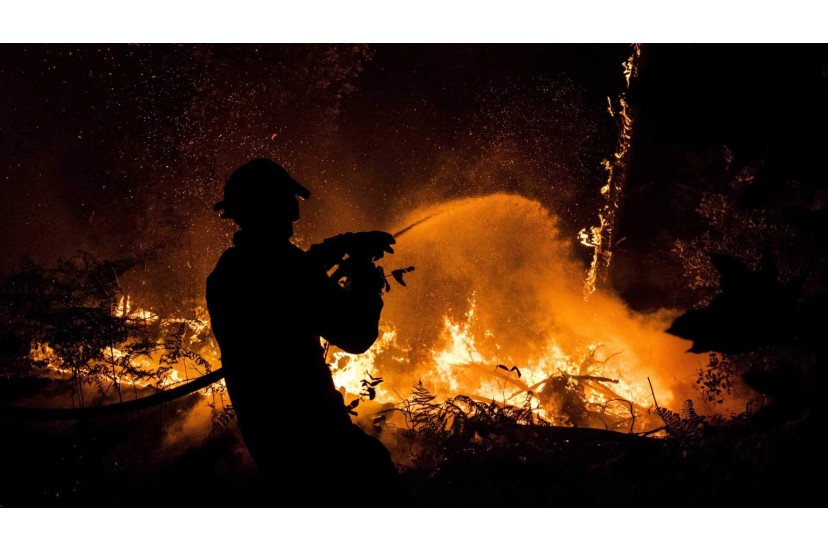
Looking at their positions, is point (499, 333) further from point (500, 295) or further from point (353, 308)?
point (353, 308)

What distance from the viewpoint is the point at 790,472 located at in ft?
10.8

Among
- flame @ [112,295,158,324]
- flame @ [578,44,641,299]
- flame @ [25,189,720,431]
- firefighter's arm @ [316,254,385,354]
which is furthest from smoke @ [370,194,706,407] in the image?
firefighter's arm @ [316,254,385,354]

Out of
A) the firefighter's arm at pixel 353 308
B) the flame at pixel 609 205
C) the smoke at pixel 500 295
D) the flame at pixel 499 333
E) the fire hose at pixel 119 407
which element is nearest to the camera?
the firefighter's arm at pixel 353 308

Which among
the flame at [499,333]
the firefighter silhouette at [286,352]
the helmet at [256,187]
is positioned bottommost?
the firefighter silhouette at [286,352]

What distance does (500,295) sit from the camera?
8.10m

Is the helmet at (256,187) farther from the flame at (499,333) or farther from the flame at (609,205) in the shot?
the flame at (609,205)

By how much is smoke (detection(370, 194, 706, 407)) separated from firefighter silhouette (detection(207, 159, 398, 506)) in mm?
4848

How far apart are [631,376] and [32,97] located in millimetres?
10127

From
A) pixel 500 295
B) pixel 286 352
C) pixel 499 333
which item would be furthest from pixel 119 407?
pixel 500 295

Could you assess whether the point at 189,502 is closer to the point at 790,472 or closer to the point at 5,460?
the point at 5,460

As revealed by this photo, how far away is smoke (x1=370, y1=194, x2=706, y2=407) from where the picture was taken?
7.45 m

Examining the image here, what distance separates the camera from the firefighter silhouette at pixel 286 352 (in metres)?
2.27

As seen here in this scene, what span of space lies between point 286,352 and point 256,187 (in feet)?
2.67

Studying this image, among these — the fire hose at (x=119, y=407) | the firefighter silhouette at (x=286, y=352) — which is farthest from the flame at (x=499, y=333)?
the firefighter silhouette at (x=286, y=352)
